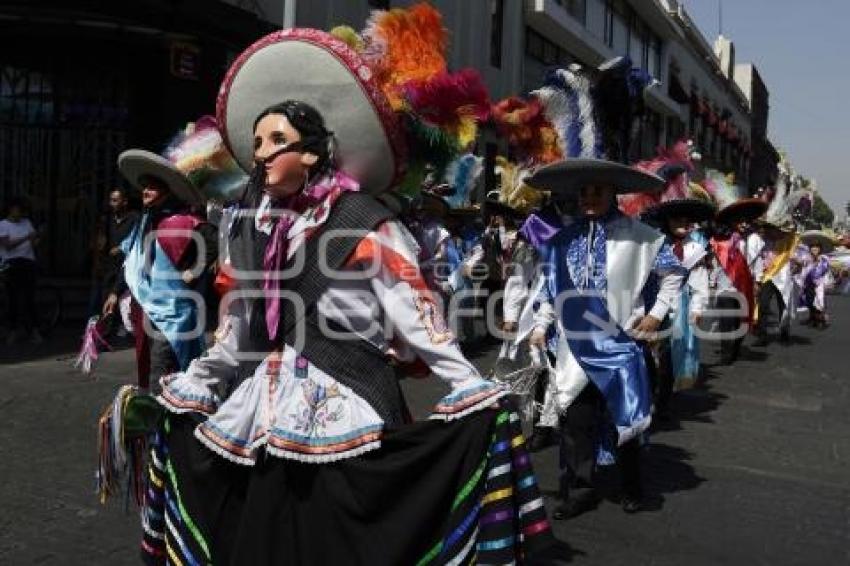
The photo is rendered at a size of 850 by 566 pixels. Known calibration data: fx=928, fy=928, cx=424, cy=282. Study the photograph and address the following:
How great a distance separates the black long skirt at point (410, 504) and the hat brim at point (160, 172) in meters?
2.96

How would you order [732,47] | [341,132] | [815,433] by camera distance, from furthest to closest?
[732,47]
[815,433]
[341,132]

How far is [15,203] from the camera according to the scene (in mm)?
10500

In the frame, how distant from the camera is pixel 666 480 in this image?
567 cm

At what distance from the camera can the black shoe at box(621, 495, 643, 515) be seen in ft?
16.3

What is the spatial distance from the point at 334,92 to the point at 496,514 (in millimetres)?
1350

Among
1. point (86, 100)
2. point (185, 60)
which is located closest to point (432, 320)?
point (185, 60)

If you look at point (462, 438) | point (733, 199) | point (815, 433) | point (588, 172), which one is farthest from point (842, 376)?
point (462, 438)

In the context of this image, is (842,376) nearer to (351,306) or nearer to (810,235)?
(810,235)

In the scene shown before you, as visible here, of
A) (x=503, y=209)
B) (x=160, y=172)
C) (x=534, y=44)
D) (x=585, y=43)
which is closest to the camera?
(x=160, y=172)

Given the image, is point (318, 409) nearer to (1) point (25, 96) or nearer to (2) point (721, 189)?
(2) point (721, 189)

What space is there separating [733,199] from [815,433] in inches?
172

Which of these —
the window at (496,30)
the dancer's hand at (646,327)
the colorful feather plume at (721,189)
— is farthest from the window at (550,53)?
the dancer's hand at (646,327)

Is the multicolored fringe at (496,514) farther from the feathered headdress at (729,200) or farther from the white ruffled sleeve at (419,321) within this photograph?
the feathered headdress at (729,200)

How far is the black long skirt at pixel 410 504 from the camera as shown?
2.62 meters
